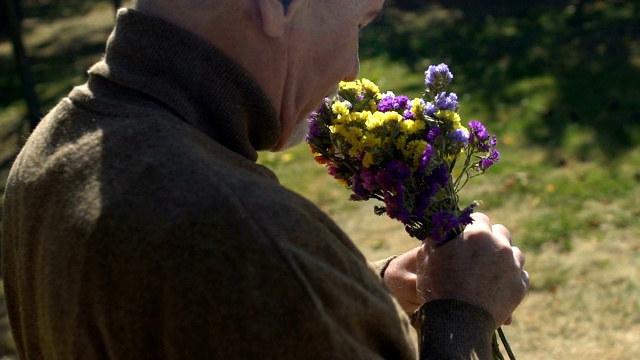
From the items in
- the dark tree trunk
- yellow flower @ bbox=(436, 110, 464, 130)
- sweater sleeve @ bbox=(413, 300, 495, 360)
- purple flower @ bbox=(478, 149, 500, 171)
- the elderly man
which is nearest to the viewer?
the elderly man

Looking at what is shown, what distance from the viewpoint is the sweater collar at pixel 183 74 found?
143 cm

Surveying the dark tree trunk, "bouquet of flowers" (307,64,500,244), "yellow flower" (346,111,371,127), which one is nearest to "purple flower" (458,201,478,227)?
"bouquet of flowers" (307,64,500,244)

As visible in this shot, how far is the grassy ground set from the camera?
4723 mm

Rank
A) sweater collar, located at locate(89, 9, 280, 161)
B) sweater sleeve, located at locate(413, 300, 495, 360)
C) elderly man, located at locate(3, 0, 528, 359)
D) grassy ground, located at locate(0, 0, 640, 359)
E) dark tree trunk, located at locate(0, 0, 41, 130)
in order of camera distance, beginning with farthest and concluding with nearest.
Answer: dark tree trunk, located at locate(0, 0, 41, 130) → grassy ground, located at locate(0, 0, 640, 359) → sweater sleeve, located at locate(413, 300, 495, 360) → sweater collar, located at locate(89, 9, 280, 161) → elderly man, located at locate(3, 0, 528, 359)

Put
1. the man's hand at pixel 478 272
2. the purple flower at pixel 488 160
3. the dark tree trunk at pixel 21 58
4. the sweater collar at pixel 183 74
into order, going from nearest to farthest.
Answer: the sweater collar at pixel 183 74
the man's hand at pixel 478 272
the purple flower at pixel 488 160
the dark tree trunk at pixel 21 58

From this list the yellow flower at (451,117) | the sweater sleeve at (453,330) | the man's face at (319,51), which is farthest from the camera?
the yellow flower at (451,117)

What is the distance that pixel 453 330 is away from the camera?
68.0 inches

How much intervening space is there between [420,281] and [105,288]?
36.8 inches

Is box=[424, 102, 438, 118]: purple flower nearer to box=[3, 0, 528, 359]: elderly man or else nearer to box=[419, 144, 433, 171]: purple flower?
box=[419, 144, 433, 171]: purple flower

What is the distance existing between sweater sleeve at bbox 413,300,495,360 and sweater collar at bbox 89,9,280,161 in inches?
23.9

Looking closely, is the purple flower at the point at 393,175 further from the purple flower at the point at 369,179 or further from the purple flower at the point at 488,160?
the purple flower at the point at 488,160

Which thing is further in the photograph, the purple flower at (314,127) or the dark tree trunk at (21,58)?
the dark tree trunk at (21,58)

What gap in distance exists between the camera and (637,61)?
27.0ft

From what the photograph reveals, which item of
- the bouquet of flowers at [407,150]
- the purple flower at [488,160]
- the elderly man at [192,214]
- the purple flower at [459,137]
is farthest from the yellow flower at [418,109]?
the elderly man at [192,214]
